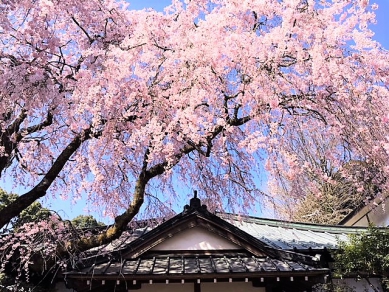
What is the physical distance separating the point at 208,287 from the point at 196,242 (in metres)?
0.85

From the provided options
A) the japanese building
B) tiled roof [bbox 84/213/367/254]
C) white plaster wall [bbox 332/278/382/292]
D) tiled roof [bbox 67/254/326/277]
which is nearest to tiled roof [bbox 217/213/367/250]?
tiled roof [bbox 84/213/367/254]

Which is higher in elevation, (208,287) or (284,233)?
(284,233)

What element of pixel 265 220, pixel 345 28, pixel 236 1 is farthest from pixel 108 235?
pixel 265 220

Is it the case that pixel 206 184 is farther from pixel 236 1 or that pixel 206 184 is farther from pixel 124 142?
pixel 236 1

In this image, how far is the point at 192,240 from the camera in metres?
7.36

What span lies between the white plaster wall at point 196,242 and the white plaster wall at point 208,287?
66 cm

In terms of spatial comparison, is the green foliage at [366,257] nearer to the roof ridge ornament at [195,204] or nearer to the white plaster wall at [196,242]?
the white plaster wall at [196,242]

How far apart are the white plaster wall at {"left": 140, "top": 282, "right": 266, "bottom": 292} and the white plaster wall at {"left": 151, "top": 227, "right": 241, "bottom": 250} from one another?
2.18 ft

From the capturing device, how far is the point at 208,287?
22.8 feet

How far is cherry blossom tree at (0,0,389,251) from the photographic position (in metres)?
5.27

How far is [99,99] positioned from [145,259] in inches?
126

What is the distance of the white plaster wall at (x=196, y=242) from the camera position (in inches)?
287

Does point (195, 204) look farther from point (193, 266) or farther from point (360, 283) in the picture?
point (360, 283)

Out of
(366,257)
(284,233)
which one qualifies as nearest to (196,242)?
(366,257)
